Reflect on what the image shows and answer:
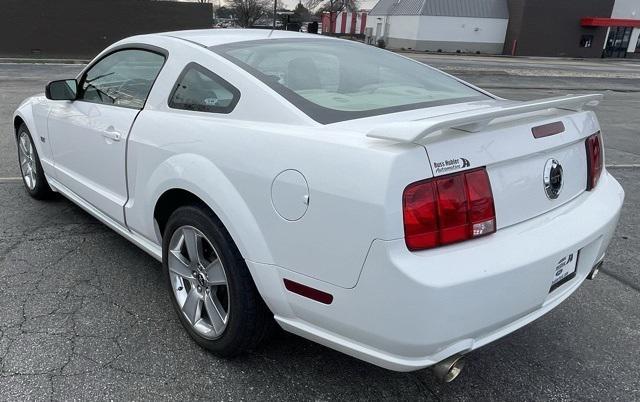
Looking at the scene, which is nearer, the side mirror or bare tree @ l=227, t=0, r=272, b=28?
the side mirror

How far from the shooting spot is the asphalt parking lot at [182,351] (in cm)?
243

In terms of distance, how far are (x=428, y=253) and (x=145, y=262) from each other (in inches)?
94.8

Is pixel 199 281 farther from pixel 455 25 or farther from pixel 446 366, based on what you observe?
pixel 455 25

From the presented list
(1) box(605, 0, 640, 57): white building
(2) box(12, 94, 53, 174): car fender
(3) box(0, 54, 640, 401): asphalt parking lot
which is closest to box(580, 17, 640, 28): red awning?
(1) box(605, 0, 640, 57): white building

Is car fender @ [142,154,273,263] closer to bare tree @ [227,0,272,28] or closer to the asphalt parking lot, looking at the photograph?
the asphalt parking lot

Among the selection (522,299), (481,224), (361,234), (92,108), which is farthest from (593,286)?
(92,108)

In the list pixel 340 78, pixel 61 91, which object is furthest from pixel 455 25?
pixel 340 78

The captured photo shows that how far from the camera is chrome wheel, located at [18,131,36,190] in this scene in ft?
15.1

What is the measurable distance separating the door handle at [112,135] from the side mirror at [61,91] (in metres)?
0.72

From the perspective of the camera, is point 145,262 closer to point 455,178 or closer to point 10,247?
point 10,247

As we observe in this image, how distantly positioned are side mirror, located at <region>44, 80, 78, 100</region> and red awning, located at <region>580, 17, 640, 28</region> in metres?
50.7

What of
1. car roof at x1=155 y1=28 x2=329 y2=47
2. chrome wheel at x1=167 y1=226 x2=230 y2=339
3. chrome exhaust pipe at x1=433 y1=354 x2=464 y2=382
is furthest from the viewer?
car roof at x1=155 y1=28 x2=329 y2=47

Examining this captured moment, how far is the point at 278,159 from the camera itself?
2.12m

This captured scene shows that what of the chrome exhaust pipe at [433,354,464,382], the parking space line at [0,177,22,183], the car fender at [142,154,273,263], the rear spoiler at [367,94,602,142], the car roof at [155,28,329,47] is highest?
the car roof at [155,28,329,47]
